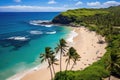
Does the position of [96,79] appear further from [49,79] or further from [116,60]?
[49,79]

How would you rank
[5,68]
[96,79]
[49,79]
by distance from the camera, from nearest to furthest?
1. [96,79]
2. [49,79]
3. [5,68]

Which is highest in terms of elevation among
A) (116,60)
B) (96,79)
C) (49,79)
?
(116,60)

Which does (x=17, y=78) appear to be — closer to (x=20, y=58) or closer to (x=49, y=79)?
(x=49, y=79)

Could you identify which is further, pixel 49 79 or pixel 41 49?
pixel 41 49

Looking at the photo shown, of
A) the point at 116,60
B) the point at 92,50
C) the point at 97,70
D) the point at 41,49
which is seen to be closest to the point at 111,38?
the point at 92,50

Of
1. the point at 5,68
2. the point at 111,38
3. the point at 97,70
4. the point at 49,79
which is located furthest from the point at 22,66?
the point at 111,38

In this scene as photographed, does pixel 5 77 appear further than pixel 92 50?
No

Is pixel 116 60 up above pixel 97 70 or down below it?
above

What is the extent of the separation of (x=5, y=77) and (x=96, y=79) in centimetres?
2959

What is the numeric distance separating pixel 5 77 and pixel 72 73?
22590 millimetres

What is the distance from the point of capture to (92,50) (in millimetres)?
88812

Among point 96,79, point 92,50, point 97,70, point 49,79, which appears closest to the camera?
point 96,79

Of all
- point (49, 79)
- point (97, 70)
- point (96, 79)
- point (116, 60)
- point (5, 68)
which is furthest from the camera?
point (5, 68)

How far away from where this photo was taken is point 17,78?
197ft
